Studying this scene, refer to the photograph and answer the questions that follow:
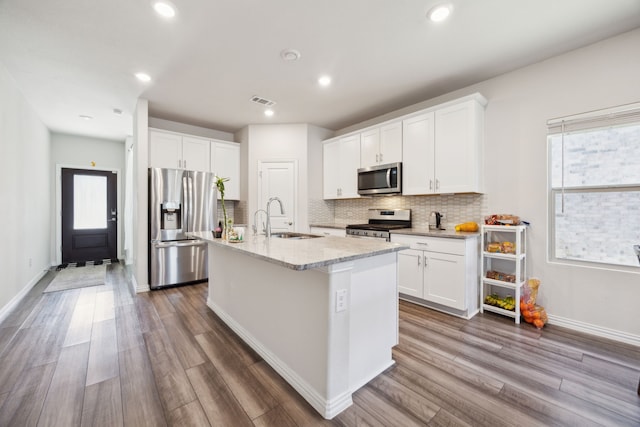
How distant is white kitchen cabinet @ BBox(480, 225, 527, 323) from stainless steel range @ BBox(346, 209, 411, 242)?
3.45 ft

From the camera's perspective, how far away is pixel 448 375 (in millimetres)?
1806

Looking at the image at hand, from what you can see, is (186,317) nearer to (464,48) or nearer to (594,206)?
(464,48)

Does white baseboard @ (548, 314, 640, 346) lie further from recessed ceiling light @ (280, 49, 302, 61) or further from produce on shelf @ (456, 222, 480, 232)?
recessed ceiling light @ (280, 49, 302, 61)

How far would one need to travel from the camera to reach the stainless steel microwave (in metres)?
3.61

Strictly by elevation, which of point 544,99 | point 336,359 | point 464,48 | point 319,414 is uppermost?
point 464,48

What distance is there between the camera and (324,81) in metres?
3.12

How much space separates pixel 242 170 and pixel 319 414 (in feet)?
13.6

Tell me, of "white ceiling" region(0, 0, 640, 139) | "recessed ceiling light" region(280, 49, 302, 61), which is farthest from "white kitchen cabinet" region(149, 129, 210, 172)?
"recessed ceiling light" region(280, 49, 302, 61)

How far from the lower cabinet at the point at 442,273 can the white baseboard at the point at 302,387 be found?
178 cm

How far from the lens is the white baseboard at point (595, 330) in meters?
2.22

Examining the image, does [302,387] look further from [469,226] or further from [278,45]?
A: [278,45]

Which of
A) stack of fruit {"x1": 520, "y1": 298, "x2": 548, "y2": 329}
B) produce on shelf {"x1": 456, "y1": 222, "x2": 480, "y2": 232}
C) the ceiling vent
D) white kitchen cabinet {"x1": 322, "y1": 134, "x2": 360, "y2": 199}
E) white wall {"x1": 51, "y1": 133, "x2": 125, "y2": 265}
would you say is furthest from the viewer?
white wall {"x1": 51, "y1": 133, "x2": 125, "y2": 265}

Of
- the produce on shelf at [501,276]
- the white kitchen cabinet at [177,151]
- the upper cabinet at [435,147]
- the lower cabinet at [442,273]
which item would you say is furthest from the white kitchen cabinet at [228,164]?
the produce on shelf at [501,276]

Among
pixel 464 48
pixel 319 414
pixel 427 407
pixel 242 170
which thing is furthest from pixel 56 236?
pixel 464 48
